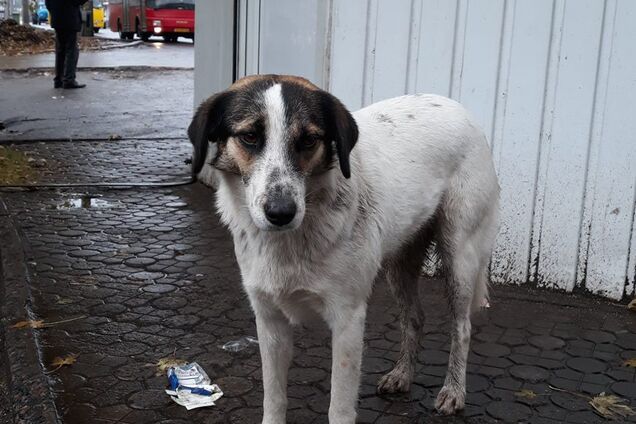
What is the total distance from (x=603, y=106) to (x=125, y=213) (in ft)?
16.0

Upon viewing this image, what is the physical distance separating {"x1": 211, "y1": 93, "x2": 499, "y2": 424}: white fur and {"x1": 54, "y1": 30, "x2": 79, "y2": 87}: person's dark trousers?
13.2 metres

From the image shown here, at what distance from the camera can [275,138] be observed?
3.20 m

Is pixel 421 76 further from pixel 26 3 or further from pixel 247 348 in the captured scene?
pixel 26 3

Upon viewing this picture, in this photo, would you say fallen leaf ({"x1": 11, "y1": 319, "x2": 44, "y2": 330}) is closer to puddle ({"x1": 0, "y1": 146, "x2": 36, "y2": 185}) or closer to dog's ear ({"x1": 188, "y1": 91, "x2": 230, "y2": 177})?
dog's ear ({"x1": 188, "y1": 91, "x2": 230, "y2": 177})

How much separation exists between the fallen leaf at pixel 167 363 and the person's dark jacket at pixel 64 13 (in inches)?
484

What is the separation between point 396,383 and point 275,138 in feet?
6.45

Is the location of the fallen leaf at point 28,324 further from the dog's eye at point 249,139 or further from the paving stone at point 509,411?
the paving stone at point 509,411

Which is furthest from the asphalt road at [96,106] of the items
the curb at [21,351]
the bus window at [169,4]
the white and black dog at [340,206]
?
the bus window at [169,4]

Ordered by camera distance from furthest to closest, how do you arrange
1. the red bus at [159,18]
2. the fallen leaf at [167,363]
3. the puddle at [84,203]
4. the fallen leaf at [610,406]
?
the red bus at [159,18], the puddle at [84,203], the fallen leaf at [167,363], the fallen leaf at [610,406]

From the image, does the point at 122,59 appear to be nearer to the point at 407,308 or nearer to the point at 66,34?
the point at 66,34

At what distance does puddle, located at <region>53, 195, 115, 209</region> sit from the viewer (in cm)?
849

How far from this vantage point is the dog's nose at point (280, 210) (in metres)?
3.06

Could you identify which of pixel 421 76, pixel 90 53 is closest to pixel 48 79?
pixel 90 53

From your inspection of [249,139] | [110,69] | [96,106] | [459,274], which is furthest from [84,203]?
[110,69]
